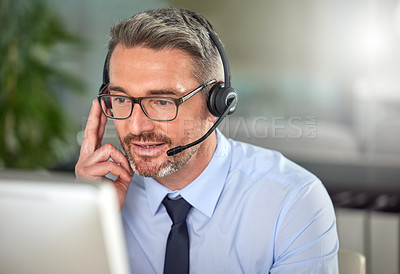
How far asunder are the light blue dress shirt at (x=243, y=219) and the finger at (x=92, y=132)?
160 mm

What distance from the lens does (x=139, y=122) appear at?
1.33m

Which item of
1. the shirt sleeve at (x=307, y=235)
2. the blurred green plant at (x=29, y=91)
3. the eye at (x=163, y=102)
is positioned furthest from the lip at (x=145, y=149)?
the blurred green plant at (x=29, y=91)

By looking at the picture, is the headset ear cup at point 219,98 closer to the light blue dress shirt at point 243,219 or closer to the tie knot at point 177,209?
the light blue dress shirt at point 243,219

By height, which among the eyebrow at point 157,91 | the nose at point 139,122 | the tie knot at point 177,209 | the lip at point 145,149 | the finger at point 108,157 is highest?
the eyebrow at point 157,91

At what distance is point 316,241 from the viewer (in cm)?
124

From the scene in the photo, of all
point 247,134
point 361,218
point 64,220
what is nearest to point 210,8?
point 247,134

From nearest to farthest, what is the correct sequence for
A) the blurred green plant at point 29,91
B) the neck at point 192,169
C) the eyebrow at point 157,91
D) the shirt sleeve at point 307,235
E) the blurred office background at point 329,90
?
the shirt sleeve at point 307,235
the eyebrow at point 157,91
the neck at point 192,169
the blurred office background at point 329,90
the blurred green plant at point 29,91

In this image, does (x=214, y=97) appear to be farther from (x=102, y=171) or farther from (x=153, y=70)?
(x=102, y=171)

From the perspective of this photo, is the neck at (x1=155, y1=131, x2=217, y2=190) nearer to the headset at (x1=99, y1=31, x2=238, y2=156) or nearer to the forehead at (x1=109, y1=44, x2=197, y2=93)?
the headset at (x1=99, y1=31, x2=238, y2=156)

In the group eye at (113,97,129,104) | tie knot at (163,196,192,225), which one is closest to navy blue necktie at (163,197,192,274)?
tie knot at (163,196,192,225)

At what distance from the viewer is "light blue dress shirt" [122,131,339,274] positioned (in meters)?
1.27

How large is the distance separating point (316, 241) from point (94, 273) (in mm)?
789

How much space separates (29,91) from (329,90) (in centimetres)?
188

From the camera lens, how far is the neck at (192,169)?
4.69 ft
